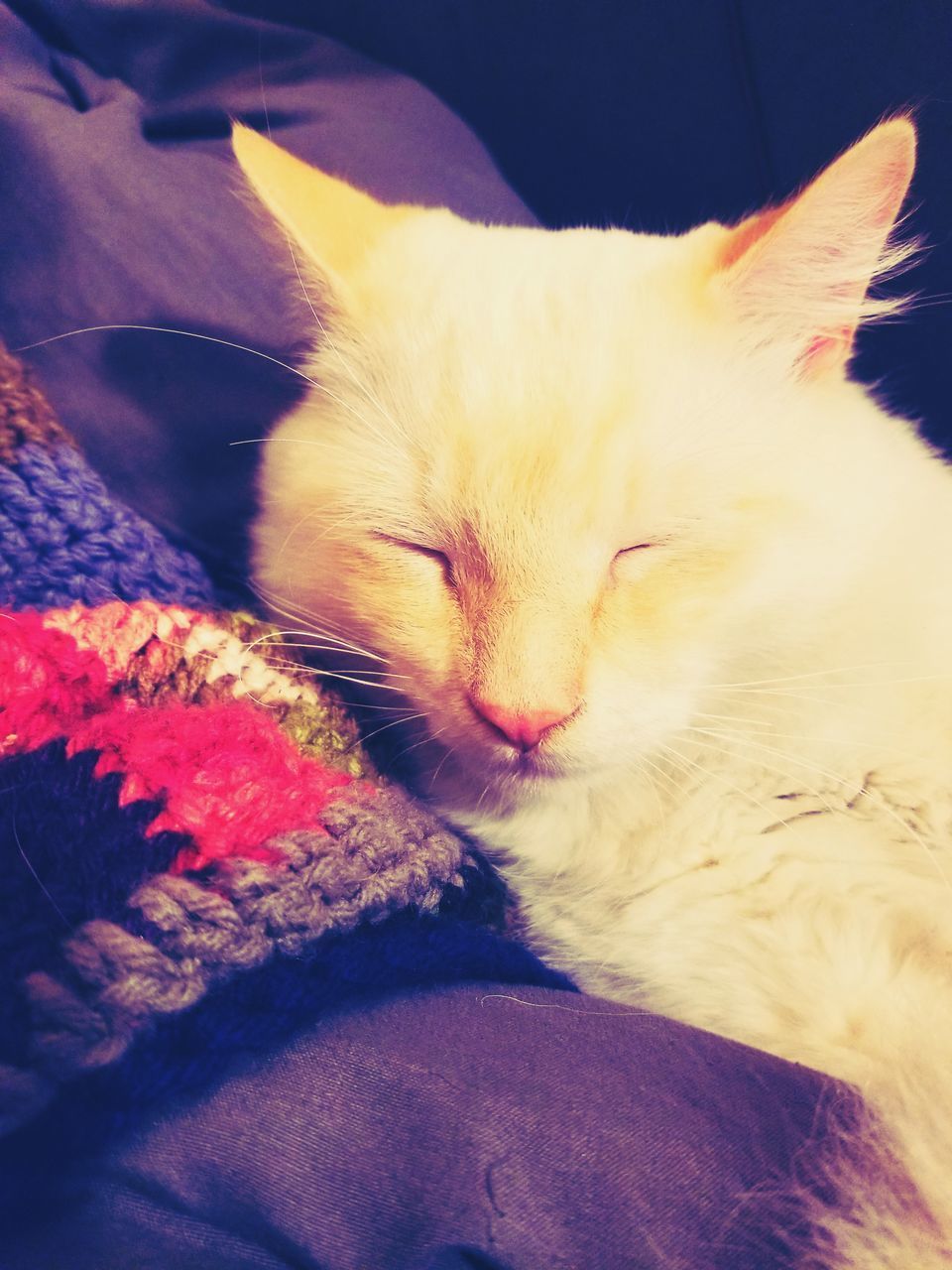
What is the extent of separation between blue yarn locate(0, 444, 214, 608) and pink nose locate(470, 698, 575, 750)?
391 mm

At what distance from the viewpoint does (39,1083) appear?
0.49 m

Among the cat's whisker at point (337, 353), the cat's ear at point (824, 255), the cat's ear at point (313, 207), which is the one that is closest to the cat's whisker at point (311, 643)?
the cat's whisker at point (337, 353)

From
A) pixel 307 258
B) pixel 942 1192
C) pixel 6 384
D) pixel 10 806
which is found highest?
pixel 307 258

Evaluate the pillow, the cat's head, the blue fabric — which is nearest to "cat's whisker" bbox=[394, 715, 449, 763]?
the cat's head

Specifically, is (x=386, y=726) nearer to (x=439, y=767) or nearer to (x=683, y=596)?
(x=439, y=767)

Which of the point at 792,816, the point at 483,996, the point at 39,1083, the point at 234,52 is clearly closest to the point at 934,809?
the point at 792,816

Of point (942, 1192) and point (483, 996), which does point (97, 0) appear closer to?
point (483, 996)

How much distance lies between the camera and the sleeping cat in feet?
2.23

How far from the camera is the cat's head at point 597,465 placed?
69cm

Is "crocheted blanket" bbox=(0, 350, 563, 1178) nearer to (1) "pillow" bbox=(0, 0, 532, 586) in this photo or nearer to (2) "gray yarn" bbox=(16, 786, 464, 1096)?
(2) "gray yarn" bbox=(16, 786, 464, 1096)

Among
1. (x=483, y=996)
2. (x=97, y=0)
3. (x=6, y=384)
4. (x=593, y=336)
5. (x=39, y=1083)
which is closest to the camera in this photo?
(x=39, y=1083)

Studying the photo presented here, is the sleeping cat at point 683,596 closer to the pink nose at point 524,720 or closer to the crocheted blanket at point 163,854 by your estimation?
the pink nose at point 524,720

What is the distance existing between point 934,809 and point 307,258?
30.7 inches

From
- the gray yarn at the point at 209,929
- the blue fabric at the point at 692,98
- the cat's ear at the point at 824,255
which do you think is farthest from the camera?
the blue fabric at the point at 692,98
